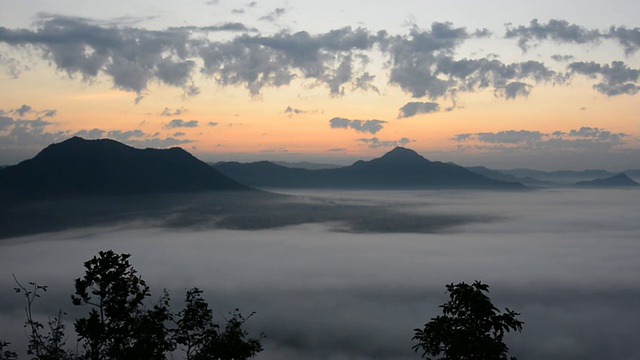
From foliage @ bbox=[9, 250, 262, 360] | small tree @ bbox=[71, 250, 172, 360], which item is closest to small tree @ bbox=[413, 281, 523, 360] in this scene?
foliage @ bbox=[9, 250, 262, 360]

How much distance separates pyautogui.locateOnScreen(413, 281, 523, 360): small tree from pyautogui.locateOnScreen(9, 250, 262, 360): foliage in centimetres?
891

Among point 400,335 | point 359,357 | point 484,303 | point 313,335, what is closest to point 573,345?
point 400,335

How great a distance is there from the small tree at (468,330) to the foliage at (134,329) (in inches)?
351

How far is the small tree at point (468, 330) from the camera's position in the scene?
18781mm

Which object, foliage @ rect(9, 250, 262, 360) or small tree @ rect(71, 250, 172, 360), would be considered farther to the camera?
small tree @ rect(71, 250, 172, 360)

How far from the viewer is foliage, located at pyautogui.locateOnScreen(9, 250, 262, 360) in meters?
24.6

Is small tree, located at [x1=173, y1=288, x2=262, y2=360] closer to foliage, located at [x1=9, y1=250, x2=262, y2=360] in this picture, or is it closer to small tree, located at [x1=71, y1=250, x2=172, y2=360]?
foliage, located at [x1=9, y1=250, x2=262, y2=360]

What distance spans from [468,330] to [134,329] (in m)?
15.2

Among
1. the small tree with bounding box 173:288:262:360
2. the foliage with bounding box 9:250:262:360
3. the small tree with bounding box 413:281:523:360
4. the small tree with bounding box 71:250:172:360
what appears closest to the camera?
the small tree with bounding box 413:281:523:360

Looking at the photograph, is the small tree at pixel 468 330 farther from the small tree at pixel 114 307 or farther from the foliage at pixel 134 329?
the small tree at pixel 114 307

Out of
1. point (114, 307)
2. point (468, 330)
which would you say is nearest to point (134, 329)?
point (114, 307)

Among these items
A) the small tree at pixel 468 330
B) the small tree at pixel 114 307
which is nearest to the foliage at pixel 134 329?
the small tree at pixel 114 307

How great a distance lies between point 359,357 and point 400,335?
27113mm

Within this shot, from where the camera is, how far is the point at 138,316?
1069 inches
